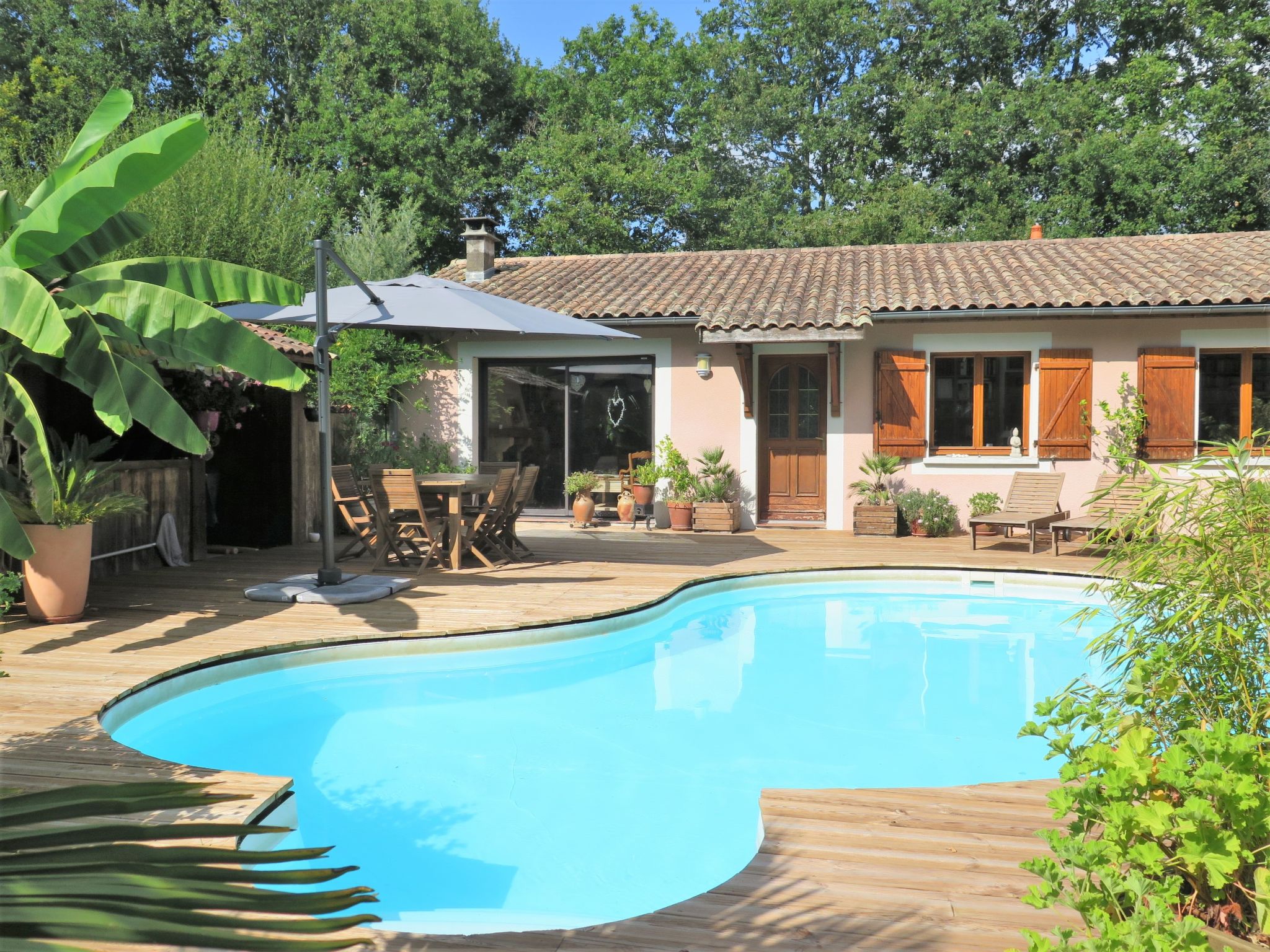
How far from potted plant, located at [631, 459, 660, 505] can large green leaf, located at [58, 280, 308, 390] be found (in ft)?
25.7

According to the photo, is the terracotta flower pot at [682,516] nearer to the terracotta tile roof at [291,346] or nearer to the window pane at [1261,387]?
the terracotta tile roof at [291,346]

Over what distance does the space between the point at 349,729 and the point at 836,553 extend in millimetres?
6460

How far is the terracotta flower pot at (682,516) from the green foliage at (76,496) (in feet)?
22.8

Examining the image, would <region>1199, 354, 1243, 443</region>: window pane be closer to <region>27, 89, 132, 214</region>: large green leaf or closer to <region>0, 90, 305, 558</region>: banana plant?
<region>0, 90, 305, 558</region>: banana plant

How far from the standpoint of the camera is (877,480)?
12.7m

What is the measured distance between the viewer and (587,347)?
13781 mm

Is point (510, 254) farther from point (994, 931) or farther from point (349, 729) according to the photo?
point (994, 931)

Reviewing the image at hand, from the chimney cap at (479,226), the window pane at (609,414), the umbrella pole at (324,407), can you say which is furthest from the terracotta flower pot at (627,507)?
the umbrella pole at (324,407)

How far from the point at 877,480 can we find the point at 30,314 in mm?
10078

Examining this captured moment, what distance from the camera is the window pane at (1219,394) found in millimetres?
12125

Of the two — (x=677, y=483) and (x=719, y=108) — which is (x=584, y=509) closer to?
(x=677, y=483)

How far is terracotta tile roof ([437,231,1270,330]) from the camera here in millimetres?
11961

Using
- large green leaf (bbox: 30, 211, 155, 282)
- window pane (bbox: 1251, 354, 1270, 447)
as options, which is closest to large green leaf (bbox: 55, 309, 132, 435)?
large green leaf (bbox: 30, 211, 155, 282)

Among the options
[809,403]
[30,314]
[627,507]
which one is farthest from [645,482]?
[30,314]
